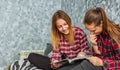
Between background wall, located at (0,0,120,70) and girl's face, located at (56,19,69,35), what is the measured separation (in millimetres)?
1078

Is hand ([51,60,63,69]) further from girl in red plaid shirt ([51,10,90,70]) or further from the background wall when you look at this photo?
the background wall

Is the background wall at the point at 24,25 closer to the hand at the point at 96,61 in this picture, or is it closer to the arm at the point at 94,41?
the arm at the point at 94,41

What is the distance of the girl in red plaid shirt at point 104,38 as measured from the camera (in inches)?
75.1

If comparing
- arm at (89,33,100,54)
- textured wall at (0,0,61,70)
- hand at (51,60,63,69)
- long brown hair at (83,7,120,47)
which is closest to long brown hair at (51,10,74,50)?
hand at (51,60,63,69)

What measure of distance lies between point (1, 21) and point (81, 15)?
3.33ft

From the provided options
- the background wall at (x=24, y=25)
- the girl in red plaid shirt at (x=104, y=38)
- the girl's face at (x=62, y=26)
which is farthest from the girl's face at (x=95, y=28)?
the background wall at (x=24, y=25)

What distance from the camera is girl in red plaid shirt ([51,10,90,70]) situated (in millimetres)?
2443

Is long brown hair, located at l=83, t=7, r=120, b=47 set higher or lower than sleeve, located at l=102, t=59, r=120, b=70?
higher

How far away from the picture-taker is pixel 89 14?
1987 mm

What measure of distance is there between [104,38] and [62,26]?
1.64 ft

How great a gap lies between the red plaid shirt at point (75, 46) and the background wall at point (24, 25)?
1.04 m

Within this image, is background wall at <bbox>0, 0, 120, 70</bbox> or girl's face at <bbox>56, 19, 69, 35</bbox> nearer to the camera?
girl's face at <bbox>56, 19, 69, 35</bbox>

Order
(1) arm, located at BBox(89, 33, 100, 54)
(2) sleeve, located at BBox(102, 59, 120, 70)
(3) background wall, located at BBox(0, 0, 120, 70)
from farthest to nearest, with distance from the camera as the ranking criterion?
(3) background wall, located at BBox(0, 0, 120, 70)
(1) arm, located at BBox(89, 33, 100, 54)
(2) sleeve, located at BBox(102, 59, 120, 70)

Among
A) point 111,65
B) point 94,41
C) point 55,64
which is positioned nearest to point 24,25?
point 55,64
